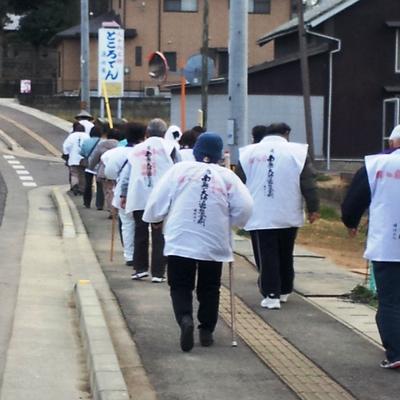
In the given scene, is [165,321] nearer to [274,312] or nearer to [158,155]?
[274,312]

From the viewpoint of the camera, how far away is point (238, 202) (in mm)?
7613

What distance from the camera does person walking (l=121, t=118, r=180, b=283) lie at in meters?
10.6

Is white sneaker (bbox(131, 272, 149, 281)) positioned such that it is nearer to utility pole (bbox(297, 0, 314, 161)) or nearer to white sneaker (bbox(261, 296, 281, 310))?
white sneaker (bbox(261, 296, 281, 310))

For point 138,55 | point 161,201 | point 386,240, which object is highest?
point 138,55

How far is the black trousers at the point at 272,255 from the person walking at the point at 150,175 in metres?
1.64

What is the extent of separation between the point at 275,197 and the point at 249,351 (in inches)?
79.3

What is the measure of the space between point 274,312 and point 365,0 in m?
26.6

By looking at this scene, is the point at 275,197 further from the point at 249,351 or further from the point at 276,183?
the point at 249,351

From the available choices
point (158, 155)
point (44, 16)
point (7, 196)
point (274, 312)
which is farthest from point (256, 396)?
point (44, 16)

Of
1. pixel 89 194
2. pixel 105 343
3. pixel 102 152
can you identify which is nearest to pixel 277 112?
pixel 89 194

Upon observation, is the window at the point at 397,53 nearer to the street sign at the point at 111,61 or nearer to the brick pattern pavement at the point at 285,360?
the street sign at the point at 111,61

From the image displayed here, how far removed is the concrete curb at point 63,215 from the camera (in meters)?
15.2

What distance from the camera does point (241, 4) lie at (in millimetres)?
13789

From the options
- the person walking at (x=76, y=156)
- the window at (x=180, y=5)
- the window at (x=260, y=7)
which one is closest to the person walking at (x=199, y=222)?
the person walking at (x=76, y=156)
